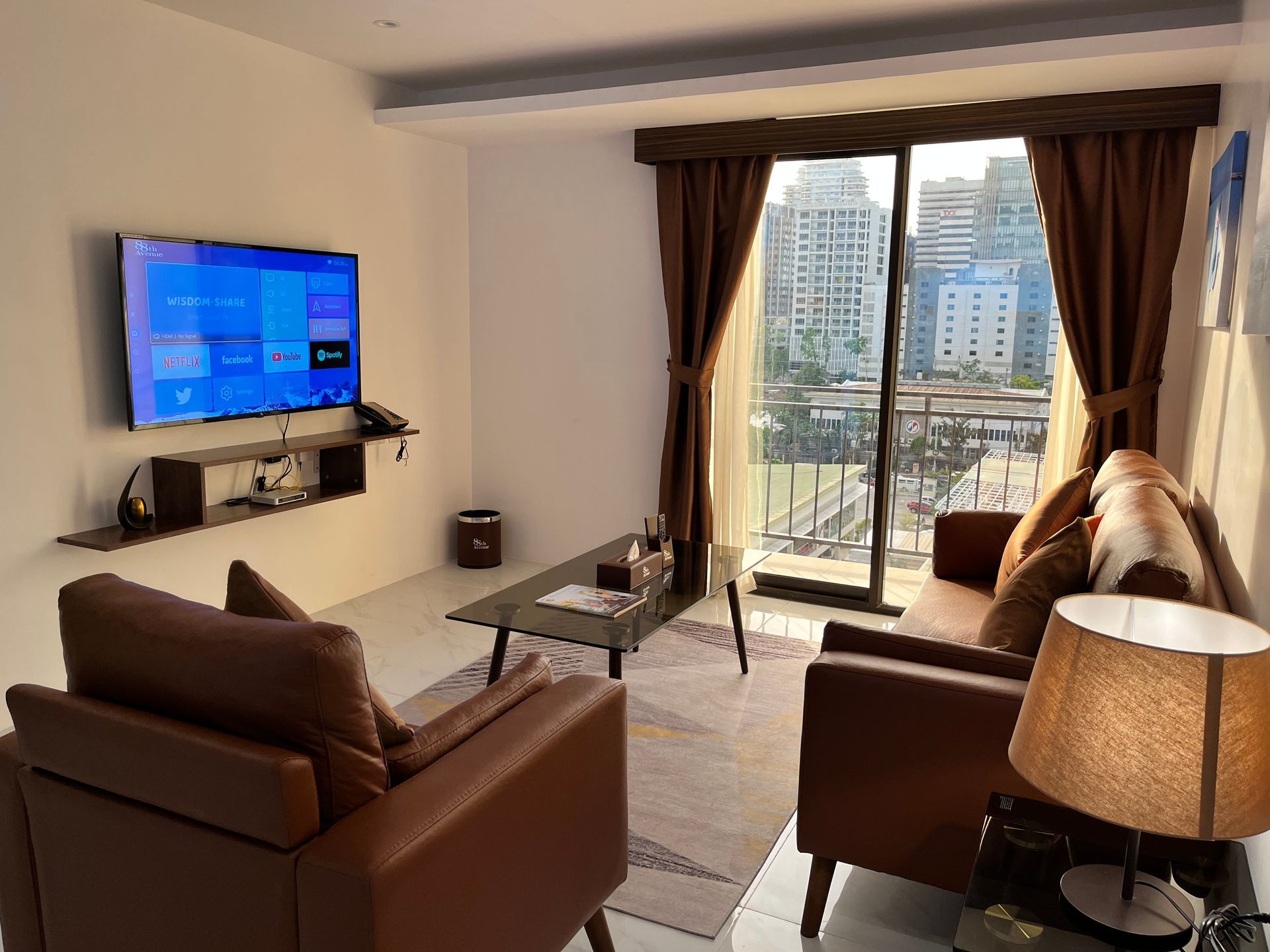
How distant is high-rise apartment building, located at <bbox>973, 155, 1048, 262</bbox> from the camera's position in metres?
4.26

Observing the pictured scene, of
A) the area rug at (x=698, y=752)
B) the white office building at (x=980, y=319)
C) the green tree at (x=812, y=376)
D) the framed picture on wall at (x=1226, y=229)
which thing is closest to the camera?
the area rug at (x=698, y=752)

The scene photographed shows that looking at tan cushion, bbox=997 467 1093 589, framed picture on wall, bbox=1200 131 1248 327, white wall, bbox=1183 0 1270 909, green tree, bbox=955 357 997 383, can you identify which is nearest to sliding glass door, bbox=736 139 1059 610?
green tree, bbox=955 357 997 383

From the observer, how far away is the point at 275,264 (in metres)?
4.15

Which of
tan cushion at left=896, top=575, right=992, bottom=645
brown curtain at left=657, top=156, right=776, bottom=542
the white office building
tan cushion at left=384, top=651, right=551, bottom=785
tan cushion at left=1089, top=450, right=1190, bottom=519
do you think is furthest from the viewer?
brown curtain at left=657, top=156, right=776, bottom=542

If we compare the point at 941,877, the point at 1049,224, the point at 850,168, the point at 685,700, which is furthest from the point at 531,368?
the point at 941,877

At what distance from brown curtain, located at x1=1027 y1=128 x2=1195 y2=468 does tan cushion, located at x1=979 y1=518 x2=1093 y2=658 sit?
209 cm

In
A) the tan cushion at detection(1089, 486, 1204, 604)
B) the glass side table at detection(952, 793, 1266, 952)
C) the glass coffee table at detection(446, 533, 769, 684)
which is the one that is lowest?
the glass coffee table at detection(446, 533, 769, 684)

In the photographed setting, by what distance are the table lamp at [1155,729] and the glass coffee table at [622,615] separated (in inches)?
64.2

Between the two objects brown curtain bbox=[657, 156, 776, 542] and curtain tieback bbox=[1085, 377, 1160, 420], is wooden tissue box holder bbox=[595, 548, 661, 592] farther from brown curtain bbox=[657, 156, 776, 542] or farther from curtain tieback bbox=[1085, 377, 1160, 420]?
curtain tieback bbox=[1085, 377, 1160, 420]

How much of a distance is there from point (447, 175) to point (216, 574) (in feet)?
8.40

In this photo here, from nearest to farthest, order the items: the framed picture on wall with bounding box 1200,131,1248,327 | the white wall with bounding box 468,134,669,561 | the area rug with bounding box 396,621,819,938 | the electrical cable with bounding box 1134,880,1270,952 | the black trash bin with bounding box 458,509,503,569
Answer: the electrical cable with bounding box 1134,880,1270,952, the area rug with bounding box 396,621,819,938, the framed picture on wall with bounding box 1200,131,1248,327, the white wall with bounding box 468,134,669,561, the black trash bin with bounding box 458,509,503,569

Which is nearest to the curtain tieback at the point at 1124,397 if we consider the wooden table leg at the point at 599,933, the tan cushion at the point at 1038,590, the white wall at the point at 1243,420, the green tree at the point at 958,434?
the white wall at the point at 1243,420

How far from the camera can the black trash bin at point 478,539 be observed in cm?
545

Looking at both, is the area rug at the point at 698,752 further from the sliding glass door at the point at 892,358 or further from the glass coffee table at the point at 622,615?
the sliding glass door at the point at 892,358
